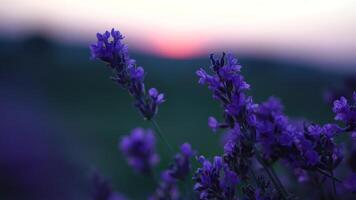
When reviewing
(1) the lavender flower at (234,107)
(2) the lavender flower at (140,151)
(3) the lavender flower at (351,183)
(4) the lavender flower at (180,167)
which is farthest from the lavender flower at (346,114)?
(2) the lavender flower at (140,151)

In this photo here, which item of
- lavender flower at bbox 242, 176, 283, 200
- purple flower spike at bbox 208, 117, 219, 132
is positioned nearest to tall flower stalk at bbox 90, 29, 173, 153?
purple flower spike at bbox 208, 117, 219, 132

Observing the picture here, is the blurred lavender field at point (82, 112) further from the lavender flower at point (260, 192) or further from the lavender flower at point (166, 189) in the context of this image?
the lavender flower at point (260, 192)

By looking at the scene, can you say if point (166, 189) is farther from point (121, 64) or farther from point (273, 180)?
point (273, 180)

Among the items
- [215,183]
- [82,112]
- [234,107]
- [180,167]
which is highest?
[234,107]

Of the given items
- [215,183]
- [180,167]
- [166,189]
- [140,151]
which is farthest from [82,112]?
[215,183]

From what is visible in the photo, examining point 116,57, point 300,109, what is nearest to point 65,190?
point 116,57

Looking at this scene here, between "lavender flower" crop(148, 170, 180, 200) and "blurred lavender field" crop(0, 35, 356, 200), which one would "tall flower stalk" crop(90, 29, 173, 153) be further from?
"blurred lavender field" crop(0, 35, 356, 200)
